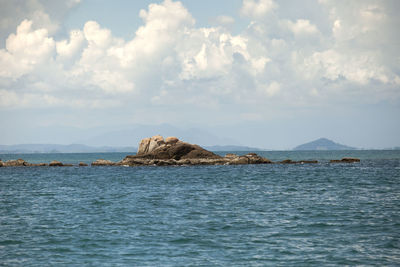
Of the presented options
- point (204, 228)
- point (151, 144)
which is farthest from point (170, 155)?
point (204, 228)

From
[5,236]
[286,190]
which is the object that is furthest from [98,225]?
[286,190]

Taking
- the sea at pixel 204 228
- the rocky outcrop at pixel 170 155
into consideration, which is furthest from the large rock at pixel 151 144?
the sea at pixel 204 228

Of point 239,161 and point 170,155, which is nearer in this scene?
point 170,155

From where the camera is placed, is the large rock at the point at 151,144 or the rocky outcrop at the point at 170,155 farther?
the large rock at the point at 151,144

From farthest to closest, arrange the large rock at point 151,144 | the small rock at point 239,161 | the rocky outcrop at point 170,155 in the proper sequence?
the small rock at point 239,161, the large rock at point 151,144, the rocky outcrop at point 170,155

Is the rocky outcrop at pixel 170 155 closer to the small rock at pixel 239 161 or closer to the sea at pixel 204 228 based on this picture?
the small rock at pixel 239 161

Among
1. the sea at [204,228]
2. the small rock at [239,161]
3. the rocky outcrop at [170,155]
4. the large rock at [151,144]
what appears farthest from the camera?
the small rock at [239,161]

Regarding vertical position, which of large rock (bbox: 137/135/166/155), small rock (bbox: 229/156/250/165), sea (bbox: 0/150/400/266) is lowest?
sea (bbox: 0/150/400/266)

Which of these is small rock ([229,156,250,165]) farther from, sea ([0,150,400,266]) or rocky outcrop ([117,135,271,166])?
sea ([0,150,400,266])

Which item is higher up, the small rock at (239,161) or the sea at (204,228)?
the small rock at (239,161)

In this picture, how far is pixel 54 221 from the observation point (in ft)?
85.5

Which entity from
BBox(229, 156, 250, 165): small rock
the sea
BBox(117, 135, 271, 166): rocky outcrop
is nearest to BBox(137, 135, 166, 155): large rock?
BBox(117, 135, 271, 166): rocky outcrop

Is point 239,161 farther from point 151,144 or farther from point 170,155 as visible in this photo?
point 151,144

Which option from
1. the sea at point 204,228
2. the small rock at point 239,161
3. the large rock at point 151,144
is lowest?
the sea at point 204,228
